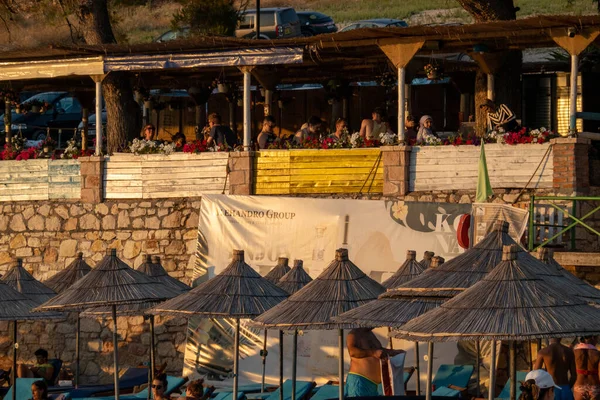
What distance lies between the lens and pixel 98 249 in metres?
23.8

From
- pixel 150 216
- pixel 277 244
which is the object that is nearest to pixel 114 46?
pixel 150 216

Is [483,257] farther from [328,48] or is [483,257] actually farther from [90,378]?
[90,378]

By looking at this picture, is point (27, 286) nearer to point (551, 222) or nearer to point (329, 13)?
point (551, 222)

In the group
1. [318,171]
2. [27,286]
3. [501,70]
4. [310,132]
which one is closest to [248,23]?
[501,70]

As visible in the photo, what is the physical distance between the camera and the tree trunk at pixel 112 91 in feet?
84.9

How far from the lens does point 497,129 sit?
2092 cm

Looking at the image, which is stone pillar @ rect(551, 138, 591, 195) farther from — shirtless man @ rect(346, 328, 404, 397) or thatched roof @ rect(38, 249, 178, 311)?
thatched roof @ rect(38, 249, 178, 311)

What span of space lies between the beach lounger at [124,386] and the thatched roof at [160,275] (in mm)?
1829

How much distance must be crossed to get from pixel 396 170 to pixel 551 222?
109 inches

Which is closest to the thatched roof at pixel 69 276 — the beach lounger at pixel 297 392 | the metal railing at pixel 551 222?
the beach lounger at pixel 297 392

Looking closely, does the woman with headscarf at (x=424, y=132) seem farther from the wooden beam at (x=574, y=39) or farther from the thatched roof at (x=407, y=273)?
the thatched roof at (x=407, y=273)

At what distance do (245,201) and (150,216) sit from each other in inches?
90.6

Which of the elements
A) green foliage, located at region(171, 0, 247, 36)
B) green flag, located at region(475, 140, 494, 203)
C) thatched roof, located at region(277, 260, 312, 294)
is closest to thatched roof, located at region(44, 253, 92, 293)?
thatched roof, located at region(277, 260, 312, 294)

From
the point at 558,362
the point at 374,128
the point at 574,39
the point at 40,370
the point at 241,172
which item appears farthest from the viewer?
the point at 241,172
